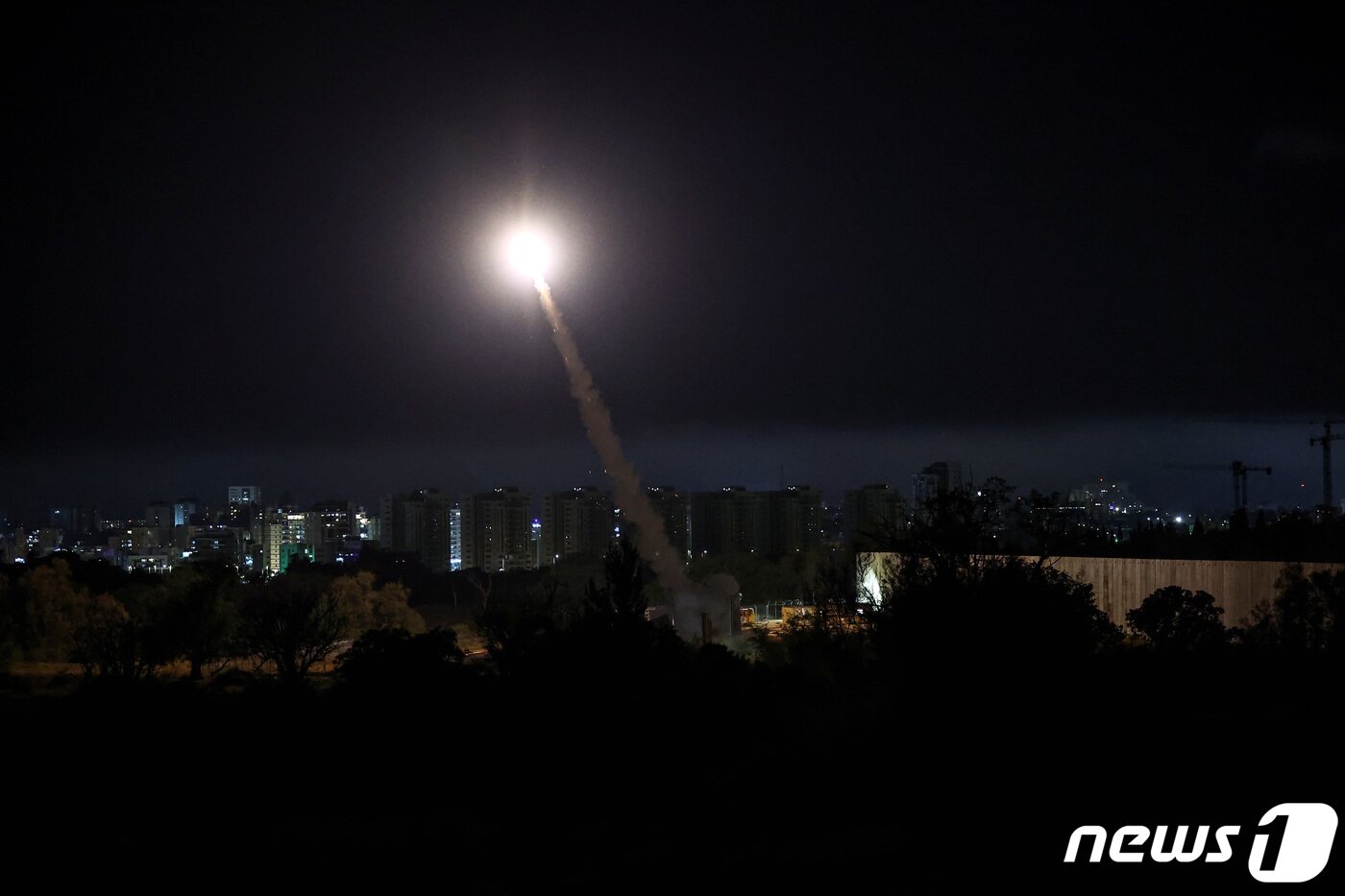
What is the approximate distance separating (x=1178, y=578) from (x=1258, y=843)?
21422 mm

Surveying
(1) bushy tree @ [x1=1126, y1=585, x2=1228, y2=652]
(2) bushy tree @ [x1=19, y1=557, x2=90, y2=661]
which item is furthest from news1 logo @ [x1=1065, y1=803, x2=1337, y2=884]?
(2) bushy tree @ [x1=19, y1=557, x2=90, y2=661]

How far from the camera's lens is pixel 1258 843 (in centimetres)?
919

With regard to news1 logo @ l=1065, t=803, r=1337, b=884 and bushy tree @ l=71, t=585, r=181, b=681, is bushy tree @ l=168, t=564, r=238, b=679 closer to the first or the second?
bushy tree @ l=71, t=585, r=181, b=681

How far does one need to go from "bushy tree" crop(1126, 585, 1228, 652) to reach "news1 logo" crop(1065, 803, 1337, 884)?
492 inches

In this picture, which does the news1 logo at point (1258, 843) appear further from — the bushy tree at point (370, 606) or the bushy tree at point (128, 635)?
the bushy tree at point (370, 606)

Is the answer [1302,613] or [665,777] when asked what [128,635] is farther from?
[1302,613]

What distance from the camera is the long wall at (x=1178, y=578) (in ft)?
89.1

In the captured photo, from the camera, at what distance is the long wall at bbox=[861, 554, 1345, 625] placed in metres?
27.2

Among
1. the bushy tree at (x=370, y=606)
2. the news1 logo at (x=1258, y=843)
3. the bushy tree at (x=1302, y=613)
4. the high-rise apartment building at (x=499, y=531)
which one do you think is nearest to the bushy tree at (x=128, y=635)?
the bushy tree at (x=370, y=606)

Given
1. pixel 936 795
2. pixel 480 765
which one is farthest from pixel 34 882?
pixel 936 795

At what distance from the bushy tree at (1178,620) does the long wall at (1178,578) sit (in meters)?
2.29

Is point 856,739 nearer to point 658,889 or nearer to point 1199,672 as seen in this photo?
point 658,889

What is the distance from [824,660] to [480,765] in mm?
9602

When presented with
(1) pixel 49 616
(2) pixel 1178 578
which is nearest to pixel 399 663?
(2) pixel 1178 578
